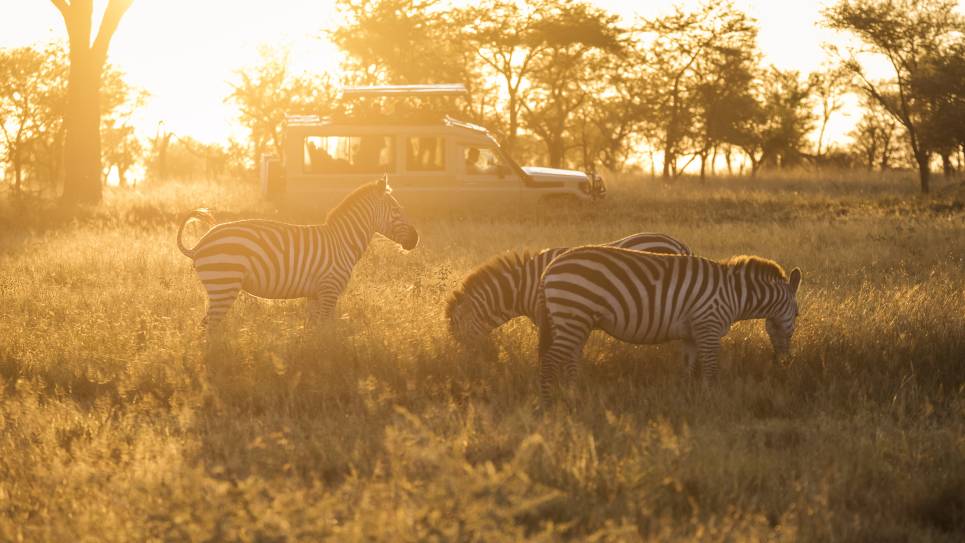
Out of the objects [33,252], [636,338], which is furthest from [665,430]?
[33,252]

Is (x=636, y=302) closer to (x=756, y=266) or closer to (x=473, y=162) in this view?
(x=756, y=266)

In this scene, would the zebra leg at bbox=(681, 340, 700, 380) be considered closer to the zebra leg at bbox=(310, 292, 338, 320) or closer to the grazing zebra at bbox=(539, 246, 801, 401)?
the grazing zebra at bbox=(539, 246, 801, 401)

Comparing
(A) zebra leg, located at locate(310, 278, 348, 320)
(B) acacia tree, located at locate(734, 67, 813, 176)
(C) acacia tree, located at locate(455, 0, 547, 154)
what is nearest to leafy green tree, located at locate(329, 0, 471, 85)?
(C) acacia tree, located at locate(455, 0, 547, 154)

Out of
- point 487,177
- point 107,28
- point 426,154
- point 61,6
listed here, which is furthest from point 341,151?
point 61,6

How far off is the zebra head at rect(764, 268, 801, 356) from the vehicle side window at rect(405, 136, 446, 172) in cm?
1238

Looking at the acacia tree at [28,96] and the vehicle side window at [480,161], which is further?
the acacia tree at [28,96]

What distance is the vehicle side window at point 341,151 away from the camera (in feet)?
64.3

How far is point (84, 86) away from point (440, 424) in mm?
19811

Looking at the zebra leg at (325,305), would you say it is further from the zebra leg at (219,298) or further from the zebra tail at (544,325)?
the zebra tail at (544,325)

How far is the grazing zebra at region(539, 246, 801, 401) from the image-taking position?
7.02m

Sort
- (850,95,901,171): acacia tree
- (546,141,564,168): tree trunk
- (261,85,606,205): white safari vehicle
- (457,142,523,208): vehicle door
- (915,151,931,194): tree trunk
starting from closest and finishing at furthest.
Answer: (261,85,606,205): white safari vehicle
(457,142,523,208): vehicle door
(915,151,931,194): tree trunk
(546,141,564,168): tree trunk
(850,95,901,171): acacia tree

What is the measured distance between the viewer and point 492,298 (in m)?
8.01

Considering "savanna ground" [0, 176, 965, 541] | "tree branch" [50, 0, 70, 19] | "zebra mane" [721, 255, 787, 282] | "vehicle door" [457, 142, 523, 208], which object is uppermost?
"tree branch" [50, 0, 70, 19]

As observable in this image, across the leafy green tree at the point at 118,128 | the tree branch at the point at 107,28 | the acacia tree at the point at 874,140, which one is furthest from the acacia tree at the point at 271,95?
the acacia tree at the point at 874,140
